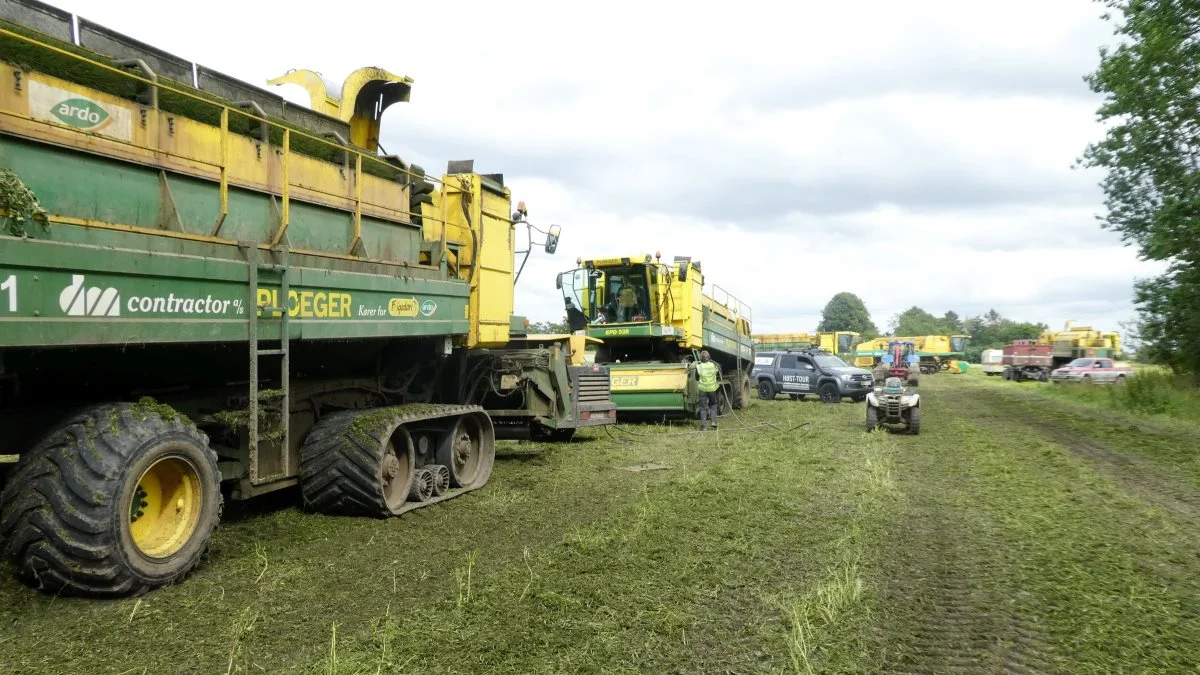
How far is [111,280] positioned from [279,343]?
1.43 m

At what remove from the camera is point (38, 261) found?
382 centimetres

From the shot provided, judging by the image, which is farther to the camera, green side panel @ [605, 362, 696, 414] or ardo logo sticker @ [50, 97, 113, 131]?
green side panel @ [605, 362, 696, 414]

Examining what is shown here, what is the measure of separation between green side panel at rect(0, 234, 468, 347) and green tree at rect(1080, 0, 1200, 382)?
46.0ft

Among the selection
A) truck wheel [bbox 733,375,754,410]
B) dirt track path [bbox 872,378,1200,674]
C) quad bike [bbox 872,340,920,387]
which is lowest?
dirt track path [bbox 872,378,1200,674]

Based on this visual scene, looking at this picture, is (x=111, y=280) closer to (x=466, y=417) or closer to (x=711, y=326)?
(x=466, y=417)

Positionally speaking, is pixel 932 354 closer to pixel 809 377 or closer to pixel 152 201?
pixel 809 377

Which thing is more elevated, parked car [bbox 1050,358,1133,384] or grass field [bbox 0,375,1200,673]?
parked car [bbox 1050,358,1133,384]

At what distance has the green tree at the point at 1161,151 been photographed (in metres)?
13.5

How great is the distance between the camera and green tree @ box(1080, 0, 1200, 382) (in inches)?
530

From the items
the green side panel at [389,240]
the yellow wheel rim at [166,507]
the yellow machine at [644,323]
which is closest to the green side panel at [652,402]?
the yellow machine at [644,323]

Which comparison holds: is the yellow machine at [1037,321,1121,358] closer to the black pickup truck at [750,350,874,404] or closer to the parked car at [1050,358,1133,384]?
the parked car at [1050,358,1133,384]

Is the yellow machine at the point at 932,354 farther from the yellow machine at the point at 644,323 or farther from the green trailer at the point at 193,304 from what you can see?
the green trailer at the point at 193,304

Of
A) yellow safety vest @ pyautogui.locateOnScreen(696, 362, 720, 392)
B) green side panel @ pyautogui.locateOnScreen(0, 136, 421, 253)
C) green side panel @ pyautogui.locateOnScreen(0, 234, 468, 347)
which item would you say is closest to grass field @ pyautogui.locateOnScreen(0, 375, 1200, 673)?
green side panel @ pyautogui.locateOnScreen(0, 234, 468, 347)

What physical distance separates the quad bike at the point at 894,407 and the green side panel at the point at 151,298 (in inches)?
400
